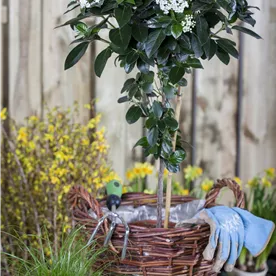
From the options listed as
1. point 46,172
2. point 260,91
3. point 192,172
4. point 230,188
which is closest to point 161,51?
point 230,188

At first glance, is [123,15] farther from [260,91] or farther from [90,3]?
[260,91]

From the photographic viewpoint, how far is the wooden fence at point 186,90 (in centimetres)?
245

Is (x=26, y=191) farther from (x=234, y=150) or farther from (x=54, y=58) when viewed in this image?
(x=234, y=150)

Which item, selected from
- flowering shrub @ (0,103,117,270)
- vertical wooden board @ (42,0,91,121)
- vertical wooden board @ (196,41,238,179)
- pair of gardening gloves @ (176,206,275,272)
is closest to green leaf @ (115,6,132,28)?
pair of gardening gloves @ (176,206,275,272)

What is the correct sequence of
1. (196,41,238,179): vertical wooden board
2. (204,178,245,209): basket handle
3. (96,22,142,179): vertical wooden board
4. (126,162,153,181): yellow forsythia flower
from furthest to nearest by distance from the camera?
1. (196,41,238,179): vertical wooden board
2. (96,22,142,179): vertical wooden board
3. (126,162,153,181): yellow forsythia flower
4. (204,178,245,209): basket handle

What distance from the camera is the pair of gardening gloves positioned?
1449mm

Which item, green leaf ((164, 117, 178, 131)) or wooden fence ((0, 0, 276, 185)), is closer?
green leaf ((164, 117, 178, 131))

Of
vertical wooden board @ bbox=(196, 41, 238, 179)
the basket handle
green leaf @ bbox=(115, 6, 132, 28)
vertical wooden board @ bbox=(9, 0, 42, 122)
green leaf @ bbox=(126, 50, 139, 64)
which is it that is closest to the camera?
green leaf @ bbox=(115, 6, 132, 28)

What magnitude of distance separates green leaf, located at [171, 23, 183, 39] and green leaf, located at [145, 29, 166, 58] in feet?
0.11

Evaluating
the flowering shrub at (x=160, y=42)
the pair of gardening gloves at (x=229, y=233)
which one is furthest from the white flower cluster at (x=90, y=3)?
the pair of gardening gloves at (x=229, y=233)

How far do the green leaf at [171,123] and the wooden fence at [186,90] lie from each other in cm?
114

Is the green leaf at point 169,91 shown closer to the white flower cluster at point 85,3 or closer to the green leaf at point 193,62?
the green leaf at point 193,62

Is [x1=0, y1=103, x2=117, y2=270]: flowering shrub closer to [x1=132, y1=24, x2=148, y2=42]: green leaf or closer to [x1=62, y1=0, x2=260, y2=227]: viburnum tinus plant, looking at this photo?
[x1=62, y1=0, x2=260, y2=227]: viburnum tinus plant

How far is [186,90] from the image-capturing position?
2.64m
